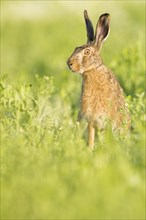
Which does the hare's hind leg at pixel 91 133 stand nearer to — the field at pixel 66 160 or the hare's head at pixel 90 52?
the field at pixel 66 160

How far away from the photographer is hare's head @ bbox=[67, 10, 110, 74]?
26.6ft

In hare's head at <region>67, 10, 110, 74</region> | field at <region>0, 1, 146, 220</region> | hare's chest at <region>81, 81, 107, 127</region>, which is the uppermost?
hare's head at <region>67, 10, 110, 74</region>

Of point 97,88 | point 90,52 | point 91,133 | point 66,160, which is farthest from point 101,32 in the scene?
point 66,160

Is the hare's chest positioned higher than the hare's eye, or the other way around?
the hare's eye

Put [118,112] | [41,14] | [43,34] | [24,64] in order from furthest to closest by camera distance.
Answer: [41,14] → [43,34] → [24,64] → [118,112]

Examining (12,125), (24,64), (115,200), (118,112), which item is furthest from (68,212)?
(24,64)

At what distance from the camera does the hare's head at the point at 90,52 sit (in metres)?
8.12

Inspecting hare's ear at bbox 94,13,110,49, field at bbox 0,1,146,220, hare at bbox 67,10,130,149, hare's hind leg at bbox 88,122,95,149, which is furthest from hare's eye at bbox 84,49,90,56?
hare's hind leg at bbox 88,122,95,149

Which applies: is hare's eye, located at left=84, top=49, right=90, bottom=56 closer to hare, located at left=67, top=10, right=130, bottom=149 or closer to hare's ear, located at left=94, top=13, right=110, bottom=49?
hare, located at left=67, top=10, right=130, bottom=149

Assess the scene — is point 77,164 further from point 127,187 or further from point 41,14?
point 41,14

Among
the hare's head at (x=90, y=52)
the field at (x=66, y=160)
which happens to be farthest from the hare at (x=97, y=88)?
the field at (x=66, y=160)

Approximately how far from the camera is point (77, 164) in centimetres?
521

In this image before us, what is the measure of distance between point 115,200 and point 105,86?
374 cm

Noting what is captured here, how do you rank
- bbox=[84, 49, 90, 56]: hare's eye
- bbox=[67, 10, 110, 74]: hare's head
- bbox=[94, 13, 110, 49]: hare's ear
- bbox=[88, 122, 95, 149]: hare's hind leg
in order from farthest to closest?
bbox=[94, 13, 110, 49]: hare's ear
bbox=[84, 49, 90, 56]: hare's eye
bbox=[67, 10, 110, 74]: hare's head
bbox=[88, 122, 95, 149]: hare's hind leg
